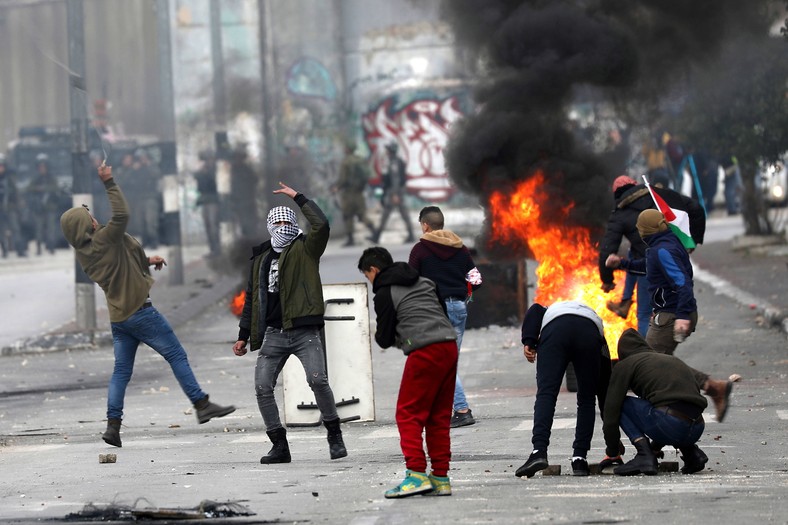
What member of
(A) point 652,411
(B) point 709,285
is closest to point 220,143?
(B) point 709,285

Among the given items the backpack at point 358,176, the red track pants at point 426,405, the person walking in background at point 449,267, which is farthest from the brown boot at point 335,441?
the backpack at point 358,176

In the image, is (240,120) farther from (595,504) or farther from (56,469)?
(595,504)

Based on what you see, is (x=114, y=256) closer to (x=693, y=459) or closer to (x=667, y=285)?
(x=667, y=285)

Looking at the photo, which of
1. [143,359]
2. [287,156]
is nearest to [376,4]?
[287,156]

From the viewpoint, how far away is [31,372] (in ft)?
51.1

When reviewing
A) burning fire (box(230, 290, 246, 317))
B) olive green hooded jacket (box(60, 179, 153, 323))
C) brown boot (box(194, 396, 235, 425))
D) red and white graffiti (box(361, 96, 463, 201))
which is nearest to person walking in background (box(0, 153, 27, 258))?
red and white graffiti (box(361, 96, 463, 201))

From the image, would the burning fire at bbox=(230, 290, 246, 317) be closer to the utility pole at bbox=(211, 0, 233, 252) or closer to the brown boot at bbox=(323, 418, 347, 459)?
the utility pole at bbox=(211, 0, 233, 252)

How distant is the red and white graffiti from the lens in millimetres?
36500

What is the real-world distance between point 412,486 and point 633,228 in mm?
5049

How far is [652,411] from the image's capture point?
8195mm

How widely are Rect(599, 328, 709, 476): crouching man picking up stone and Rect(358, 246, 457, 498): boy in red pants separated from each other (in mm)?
936

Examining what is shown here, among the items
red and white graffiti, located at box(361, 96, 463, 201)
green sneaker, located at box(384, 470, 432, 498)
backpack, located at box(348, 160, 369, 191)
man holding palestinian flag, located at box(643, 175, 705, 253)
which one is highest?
red and white graffiti, located at box(361, 96, 463, 201)

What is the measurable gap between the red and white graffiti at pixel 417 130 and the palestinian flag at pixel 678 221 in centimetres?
2519

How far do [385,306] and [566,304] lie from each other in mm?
1013
